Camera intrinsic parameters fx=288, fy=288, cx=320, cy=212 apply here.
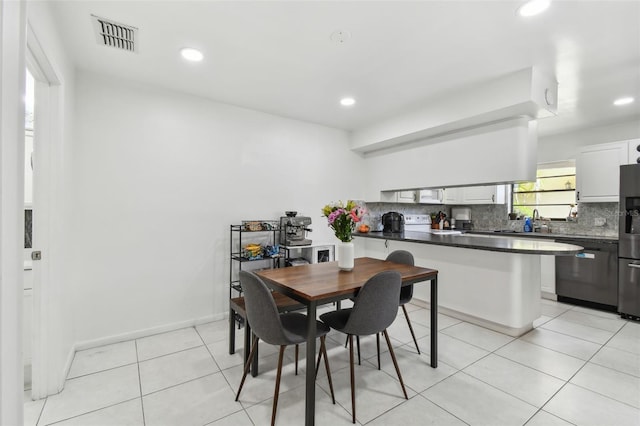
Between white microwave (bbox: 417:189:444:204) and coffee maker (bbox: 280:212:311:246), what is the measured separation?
229 cm

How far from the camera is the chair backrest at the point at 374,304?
1763 mm

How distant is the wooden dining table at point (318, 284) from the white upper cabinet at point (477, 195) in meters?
3.13

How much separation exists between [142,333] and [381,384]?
232 centimetres

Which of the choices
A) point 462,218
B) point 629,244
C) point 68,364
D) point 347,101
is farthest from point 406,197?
point 68,364

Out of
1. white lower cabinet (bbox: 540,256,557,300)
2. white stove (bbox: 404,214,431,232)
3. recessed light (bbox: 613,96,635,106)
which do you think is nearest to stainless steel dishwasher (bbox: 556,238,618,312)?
white lower cabinet (bbox: 540,256,557,300)

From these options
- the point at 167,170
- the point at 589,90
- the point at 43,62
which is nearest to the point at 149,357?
the point at 167,170

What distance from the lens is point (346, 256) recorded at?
92.1 inches

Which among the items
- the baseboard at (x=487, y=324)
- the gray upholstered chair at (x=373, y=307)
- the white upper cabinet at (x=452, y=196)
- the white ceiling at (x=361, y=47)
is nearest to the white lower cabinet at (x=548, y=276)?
the baseboard at (x=487, y=324)

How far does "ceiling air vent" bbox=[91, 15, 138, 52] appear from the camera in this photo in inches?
77.0

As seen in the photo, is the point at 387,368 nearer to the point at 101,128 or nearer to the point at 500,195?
the point at 101,128

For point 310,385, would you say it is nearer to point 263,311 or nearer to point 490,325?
point 263,311

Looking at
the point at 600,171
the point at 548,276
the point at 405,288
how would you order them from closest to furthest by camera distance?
1. the point at 405,288
2. the point at 600,171
3. the point at 548,276

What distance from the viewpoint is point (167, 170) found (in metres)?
2.97

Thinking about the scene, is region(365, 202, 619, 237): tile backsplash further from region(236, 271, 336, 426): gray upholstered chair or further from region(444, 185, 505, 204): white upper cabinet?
region(236, 271, 336, 426): gray upholstered chair
